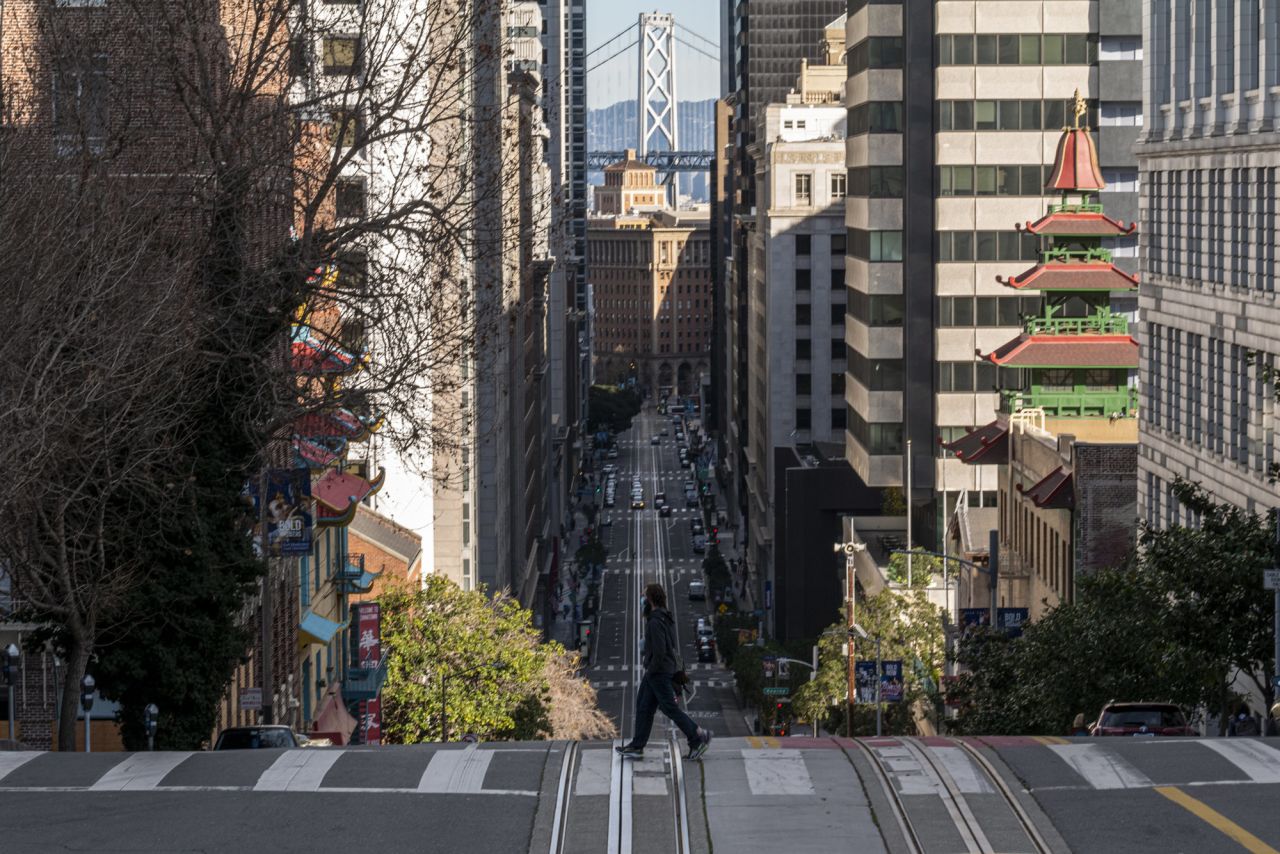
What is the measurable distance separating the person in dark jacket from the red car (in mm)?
11666

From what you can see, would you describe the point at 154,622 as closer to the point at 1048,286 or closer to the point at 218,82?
the point at 218,82

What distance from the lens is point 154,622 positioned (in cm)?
3347

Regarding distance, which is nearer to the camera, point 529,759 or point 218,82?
point 529,759

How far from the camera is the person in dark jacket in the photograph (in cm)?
2122

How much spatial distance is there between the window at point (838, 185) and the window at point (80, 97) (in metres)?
96.8

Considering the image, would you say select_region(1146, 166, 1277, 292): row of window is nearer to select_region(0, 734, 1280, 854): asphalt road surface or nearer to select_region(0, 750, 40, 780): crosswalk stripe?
select_region(0, 734, 1280, 854): asphalt road surface

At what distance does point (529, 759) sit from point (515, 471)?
338ft

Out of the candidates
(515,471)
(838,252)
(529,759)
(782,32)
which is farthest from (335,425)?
(782,32)

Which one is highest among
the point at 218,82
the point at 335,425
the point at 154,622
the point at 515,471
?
the point at 218,82

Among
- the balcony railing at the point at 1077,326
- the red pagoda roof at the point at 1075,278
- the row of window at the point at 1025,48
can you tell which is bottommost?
the balcony railing at the point at 1077,326

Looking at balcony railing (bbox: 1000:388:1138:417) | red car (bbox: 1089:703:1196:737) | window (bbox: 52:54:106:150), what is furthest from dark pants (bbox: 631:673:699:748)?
balcony railing (bbox: 1000:388:1138:417)

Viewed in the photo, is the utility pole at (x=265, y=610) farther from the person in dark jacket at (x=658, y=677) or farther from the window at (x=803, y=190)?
the window at (x=803, y=190)

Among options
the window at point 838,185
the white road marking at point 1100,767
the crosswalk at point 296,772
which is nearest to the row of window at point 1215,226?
the white road marking at point 1100,767

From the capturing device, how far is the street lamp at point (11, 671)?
41.4 metres
